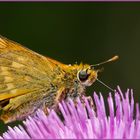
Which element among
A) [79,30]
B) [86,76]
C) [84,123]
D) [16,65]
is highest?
[79,30]

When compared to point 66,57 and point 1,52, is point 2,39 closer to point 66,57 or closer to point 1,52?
point 1,52

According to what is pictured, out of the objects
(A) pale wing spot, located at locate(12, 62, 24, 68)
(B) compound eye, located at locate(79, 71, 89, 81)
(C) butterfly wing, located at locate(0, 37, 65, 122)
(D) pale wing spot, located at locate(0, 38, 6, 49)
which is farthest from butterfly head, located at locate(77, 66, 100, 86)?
(D) pale wing spot, located at locate(0, 38, 6, 49)

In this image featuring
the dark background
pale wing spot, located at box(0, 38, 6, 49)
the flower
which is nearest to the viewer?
the flower

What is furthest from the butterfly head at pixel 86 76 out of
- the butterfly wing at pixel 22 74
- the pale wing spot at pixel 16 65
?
the pale wing spot at pixel 16 65

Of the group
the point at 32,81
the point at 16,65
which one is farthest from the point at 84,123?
the point at 16,65

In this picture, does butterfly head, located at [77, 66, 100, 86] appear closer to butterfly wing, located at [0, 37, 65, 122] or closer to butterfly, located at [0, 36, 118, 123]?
butterfly, located at [0, 36, 118, 123]

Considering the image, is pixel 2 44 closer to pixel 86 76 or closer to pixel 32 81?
pixel 32 81

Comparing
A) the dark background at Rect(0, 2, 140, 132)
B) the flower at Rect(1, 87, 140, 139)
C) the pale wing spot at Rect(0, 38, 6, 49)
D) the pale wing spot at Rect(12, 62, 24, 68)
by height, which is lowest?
the flower at Rect(1, 87, 140, 139)
